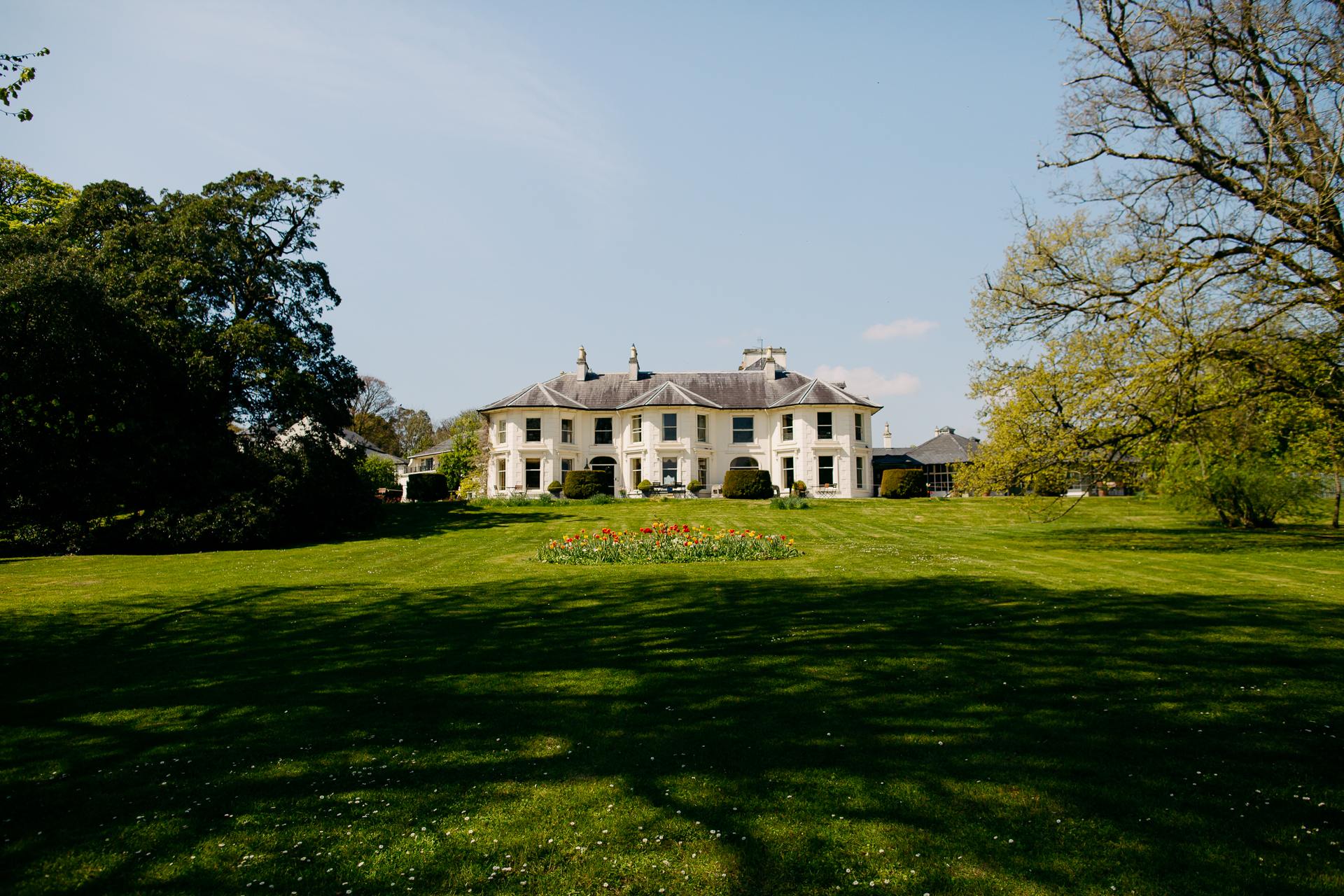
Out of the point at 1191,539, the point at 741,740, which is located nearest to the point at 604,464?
the point at 1191,539

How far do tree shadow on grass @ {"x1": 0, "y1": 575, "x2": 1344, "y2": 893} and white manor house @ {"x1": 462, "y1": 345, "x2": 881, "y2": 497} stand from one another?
3328 cm

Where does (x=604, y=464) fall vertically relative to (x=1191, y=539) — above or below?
above

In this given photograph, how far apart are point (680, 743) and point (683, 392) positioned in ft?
129

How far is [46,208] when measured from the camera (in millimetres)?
30000

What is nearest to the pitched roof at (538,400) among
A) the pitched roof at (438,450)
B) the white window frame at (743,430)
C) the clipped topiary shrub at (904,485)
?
the white window frame at (743,430)

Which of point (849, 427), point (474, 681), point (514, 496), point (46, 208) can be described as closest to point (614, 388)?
point (514, 496)

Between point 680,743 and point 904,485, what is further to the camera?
point 904,485

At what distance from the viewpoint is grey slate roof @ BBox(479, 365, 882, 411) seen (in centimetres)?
4362

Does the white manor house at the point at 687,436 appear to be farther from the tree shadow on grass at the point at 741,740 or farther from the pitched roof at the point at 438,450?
the tree shadow on grass at the point at 741,740

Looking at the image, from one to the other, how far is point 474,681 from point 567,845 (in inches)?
129

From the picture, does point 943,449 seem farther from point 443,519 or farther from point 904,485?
point 443,519

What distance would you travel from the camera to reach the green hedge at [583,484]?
3944cm

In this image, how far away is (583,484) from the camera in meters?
39.5

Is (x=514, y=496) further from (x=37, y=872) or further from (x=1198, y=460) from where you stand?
(x=37, y=872)
